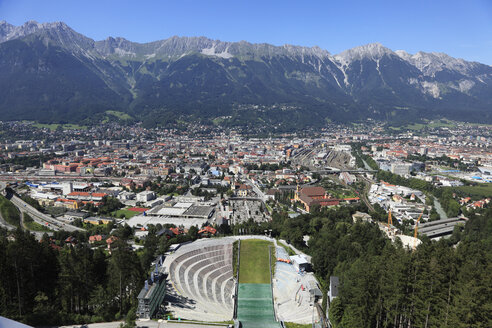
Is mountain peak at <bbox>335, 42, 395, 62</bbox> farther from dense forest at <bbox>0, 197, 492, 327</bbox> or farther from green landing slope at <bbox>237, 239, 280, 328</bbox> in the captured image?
dense forest at <bbox>0, 197, 492, 327</bbox>

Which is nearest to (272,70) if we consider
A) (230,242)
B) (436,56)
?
(436,56)

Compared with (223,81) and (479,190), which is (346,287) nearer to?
(479,190)

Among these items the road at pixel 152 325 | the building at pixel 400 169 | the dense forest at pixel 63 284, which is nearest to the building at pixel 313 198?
the building at pixel 400 169

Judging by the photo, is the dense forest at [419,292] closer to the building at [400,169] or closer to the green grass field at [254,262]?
the green grass field at [254,262]

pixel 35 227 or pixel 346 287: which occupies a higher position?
pixel 346 287

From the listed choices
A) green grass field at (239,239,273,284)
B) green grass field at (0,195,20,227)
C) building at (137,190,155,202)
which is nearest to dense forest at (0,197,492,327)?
green grass field at (239,239,273,284)

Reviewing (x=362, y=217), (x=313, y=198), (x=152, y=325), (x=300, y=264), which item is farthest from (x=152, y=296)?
(x=313, y=198)
